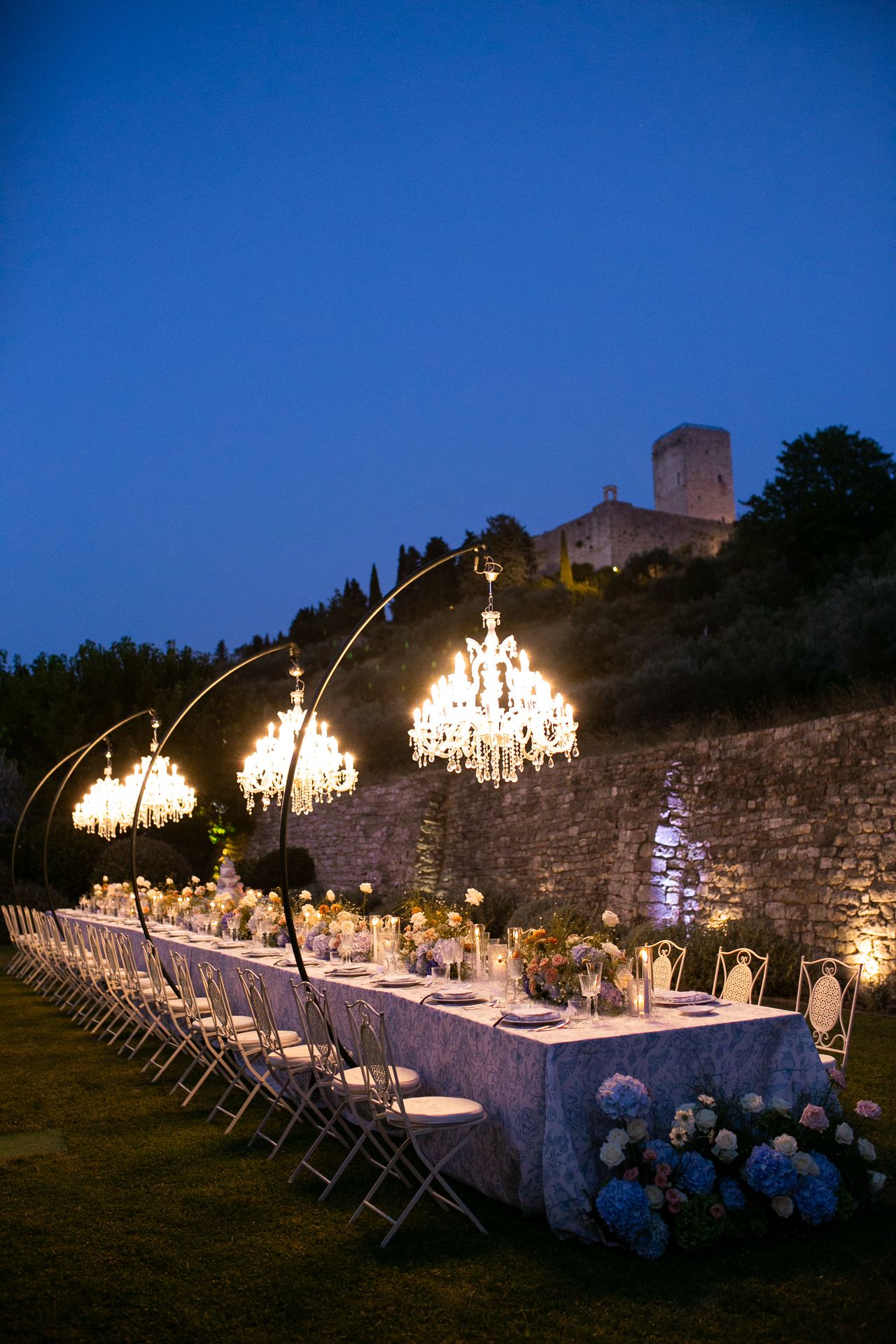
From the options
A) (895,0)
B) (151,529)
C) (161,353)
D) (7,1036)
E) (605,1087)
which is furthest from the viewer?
(151,529)

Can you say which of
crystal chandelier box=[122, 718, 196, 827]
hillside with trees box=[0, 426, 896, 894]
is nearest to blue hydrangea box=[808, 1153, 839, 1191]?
hillside with trees box=[0, 426, 896, 894]

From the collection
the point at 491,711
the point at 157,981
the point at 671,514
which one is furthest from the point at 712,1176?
the point at 671,514

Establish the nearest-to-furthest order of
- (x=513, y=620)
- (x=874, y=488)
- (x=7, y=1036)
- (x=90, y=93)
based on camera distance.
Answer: (x=7, y=1036) → (x=90, y=93) → (x=874, y=488) → (x=513, y=620)

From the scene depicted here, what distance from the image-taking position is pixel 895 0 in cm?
1076

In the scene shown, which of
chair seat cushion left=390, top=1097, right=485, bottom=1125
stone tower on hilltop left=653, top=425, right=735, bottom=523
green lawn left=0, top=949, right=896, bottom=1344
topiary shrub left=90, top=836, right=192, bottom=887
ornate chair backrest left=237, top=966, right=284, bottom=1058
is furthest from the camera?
stone tower on hilltop left=653, top=425, right=735, bottom=523

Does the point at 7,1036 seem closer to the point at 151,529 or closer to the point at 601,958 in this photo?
the point at 601,958

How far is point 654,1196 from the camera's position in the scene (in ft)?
12.7

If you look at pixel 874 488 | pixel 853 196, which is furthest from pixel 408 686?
pixel 853 196

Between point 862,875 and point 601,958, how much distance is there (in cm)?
588

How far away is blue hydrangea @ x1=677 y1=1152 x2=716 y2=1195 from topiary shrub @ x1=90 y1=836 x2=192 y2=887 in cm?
1693

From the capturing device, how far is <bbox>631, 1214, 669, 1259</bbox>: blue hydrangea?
12.5 feet

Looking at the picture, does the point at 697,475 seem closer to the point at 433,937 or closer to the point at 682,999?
the point at 433,937

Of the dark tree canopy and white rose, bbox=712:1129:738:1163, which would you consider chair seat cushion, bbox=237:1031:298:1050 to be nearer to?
white rose, bbox=712:1129:738:1163

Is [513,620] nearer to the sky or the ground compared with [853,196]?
nearer to the ground
